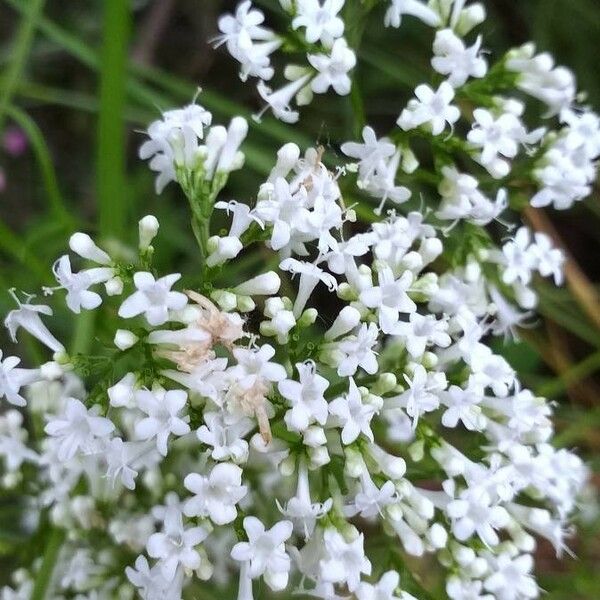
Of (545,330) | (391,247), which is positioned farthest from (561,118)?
(545,330)

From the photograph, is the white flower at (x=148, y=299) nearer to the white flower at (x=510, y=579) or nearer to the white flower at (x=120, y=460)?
the white flower at (x=120, y=460)

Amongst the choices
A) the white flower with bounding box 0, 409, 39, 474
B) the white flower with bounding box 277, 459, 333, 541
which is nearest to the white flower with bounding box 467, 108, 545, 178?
the white flower with bounding box 277, 459, 333, 541

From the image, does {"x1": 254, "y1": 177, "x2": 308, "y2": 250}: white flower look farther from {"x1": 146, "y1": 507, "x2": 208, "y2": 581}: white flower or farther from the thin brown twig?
the thin brown twig

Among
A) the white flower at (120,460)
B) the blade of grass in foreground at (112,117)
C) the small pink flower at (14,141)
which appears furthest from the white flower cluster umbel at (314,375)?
the small pink flower at (14,141)

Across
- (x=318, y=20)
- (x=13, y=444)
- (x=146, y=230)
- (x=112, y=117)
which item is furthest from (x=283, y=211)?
(x=13, y=444)

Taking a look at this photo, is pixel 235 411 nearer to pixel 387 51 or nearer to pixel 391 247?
pixel 391 247

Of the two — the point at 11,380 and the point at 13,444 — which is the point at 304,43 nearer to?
the point at 11,380
